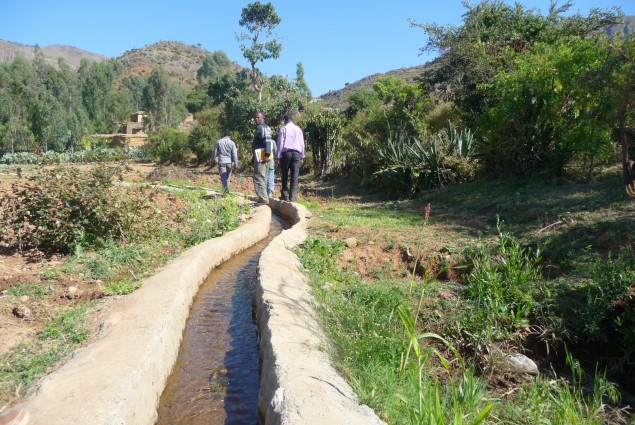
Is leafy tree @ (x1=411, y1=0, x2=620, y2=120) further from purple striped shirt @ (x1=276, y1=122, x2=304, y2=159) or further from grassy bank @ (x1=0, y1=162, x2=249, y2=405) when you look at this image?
grassy bank @ (x1=0, y1=162, x2=249, y2=405)

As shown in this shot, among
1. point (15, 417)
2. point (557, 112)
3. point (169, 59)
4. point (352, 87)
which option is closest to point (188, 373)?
point (15, 417)

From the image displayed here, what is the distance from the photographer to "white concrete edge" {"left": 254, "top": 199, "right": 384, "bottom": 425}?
2141 millimetres

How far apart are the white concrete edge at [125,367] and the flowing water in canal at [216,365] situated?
104mm

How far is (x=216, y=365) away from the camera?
3.30 metres

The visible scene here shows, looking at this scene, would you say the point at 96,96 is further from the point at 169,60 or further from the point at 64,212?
the point at 64,212

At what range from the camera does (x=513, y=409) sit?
2.56 m

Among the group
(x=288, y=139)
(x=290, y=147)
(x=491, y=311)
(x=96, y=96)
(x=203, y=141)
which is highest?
(x=96, y=96)

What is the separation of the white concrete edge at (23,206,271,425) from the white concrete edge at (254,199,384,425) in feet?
2.07

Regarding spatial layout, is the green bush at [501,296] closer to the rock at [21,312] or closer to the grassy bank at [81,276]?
the grassy bank at [81,276]

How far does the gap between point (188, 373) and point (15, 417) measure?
120 centimetres

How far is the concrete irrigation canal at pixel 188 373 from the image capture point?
2213 millimetres

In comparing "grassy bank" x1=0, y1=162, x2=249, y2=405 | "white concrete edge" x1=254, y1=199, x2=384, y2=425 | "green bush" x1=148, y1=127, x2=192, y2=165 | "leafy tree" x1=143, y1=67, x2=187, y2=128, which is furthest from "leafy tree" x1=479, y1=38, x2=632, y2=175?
"leafy tree" x1=143, y1=67, x2=187, y2=128

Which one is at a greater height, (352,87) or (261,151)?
(352,87)

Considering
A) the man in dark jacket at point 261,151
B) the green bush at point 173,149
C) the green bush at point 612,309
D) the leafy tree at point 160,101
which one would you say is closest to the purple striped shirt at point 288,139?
the man in dark jacket at point 261,151
